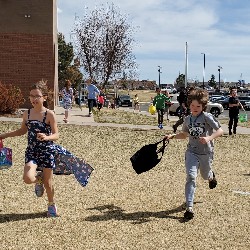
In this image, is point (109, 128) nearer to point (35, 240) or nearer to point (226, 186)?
point (226, 186)

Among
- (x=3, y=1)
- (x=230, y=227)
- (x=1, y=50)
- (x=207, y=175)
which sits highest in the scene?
(x=3, y=1)

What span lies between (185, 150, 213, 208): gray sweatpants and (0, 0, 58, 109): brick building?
21375mm

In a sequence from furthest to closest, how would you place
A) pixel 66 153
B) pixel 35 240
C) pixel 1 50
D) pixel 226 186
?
pixel 1 50 → pixel 226 186 → pixel 66 153 → pixel 35 240

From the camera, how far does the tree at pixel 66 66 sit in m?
A: 77.9

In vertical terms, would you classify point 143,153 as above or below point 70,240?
above

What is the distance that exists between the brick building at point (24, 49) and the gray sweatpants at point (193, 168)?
21.4 m

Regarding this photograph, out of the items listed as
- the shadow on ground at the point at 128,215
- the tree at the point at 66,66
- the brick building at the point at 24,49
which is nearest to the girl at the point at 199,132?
the shadow on ground at the point at 128,215

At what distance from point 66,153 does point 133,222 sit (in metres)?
1.20

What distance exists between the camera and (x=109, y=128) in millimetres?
17266

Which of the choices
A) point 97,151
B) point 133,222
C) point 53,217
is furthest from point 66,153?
point 97,151

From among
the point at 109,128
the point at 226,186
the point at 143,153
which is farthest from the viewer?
the point at 109,128

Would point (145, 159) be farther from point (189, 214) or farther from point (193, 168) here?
point (189, 214)

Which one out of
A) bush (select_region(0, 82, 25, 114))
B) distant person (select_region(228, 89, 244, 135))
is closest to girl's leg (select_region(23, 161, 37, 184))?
distant person (select_region(228, 89, 244, 135))

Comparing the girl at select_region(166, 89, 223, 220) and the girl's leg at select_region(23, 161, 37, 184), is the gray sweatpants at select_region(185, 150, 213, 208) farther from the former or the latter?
the girl's leg at select_region(23, 161, 37, 184)
